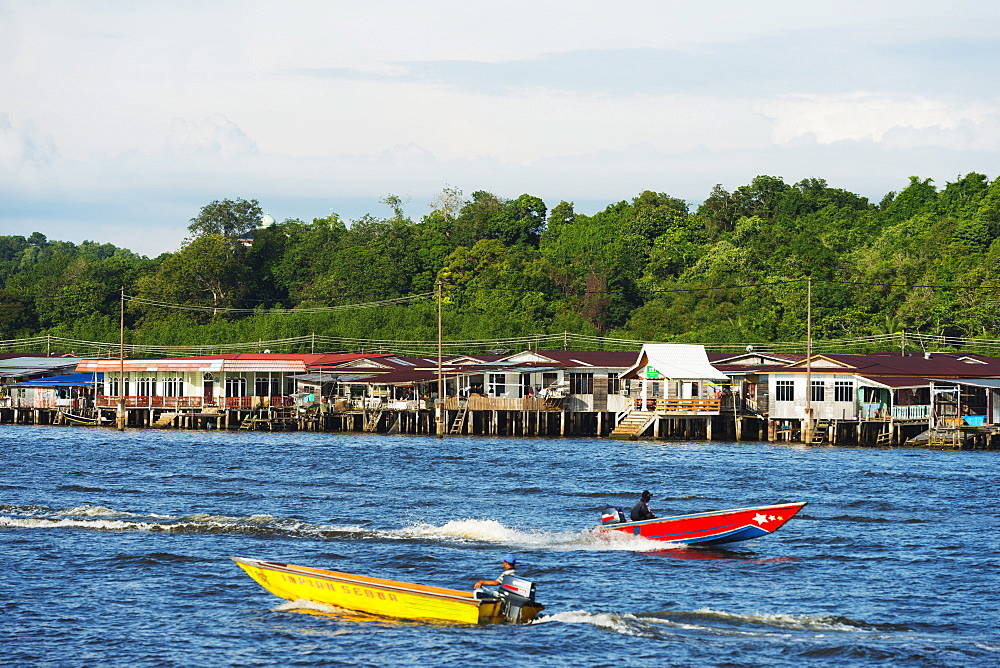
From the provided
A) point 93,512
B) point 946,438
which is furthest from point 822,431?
point 93,512

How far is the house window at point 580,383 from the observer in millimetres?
76812

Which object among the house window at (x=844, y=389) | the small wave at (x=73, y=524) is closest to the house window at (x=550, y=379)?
the house window at (x=844, y=389)

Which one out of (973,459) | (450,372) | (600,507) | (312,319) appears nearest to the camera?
(600,507)

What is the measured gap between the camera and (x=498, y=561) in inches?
1128

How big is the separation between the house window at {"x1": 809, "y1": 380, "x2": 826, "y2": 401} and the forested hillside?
1040 inches

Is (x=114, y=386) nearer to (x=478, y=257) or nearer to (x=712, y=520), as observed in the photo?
(x=478, y=257)

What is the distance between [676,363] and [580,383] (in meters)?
6.98

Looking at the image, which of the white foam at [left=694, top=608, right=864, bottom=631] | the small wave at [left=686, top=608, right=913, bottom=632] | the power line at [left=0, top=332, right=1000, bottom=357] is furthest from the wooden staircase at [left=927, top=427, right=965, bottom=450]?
the white foam at [left=694, top=608, right=864, bottom=631]

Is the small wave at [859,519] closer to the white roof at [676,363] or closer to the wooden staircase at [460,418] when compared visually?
the white roof at [676,363]

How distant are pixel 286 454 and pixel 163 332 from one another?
69.7 meters

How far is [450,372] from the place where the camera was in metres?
79.3

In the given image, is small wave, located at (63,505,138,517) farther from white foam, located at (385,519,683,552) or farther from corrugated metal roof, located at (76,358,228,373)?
corrugated metal roof, located at (76,358,228,373)

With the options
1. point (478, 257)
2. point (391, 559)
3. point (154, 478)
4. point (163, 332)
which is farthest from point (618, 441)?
point (163, 332)

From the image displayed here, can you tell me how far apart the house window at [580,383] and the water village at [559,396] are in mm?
65
